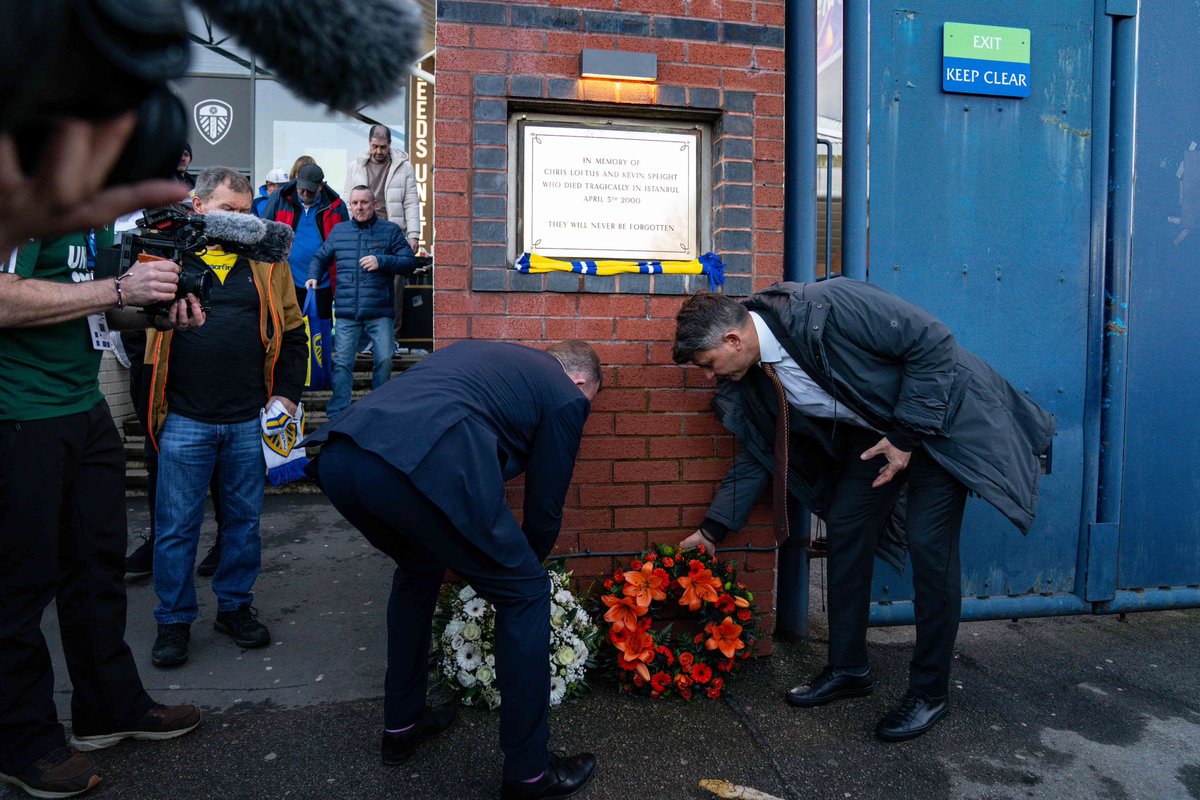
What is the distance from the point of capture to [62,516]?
7.89 ft

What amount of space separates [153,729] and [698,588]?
193cm

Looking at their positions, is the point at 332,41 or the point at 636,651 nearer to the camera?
the point at 332,41

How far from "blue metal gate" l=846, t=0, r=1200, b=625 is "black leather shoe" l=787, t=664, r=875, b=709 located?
636 millimetres

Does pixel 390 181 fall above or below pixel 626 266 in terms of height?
above

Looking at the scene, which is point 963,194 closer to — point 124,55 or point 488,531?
point 488,531

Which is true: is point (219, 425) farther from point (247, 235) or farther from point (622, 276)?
point (622, 276)

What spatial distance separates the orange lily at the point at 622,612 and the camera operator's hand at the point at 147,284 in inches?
72.7

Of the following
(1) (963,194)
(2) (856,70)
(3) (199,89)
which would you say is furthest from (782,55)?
(3) (199,89)

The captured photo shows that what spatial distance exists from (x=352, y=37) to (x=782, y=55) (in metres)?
2.95

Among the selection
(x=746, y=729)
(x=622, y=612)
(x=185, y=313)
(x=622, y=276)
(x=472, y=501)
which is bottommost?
(x=746, y=729)

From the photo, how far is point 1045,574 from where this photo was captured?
3.80 meters

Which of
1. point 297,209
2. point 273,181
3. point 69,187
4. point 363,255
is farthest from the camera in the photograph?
point 273,181

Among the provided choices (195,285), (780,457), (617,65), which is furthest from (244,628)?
(617,65)

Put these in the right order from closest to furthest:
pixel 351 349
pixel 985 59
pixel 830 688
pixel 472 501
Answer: pixel 472 501, pixel 830 688, pixel 985 59, pixel 351 349
